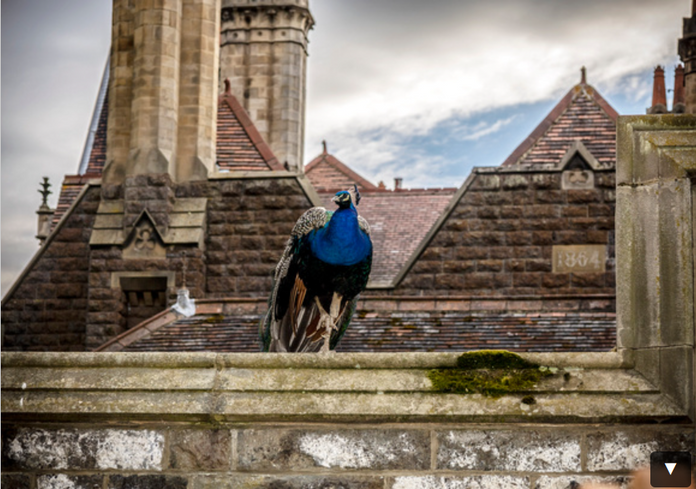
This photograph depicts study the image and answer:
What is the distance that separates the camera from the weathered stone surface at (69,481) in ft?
19.8

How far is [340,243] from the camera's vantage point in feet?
27.8

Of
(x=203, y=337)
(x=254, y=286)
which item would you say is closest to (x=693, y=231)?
(x=203, y=337)

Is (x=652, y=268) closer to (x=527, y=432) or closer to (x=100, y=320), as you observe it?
(x=527, y=432)

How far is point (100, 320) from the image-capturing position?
2141 cm

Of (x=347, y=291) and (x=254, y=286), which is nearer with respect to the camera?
(x=347, y=291)

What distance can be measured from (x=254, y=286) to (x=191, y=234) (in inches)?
53.9

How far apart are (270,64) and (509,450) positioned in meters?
26.3

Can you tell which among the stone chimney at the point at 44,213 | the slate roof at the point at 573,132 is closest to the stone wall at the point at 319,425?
the slate roof at the point at 573,132

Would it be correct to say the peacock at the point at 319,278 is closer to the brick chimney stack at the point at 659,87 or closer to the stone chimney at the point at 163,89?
the stone chimney at the point at 163,89

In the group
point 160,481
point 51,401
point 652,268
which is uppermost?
point 652,268

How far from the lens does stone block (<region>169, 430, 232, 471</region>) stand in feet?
19.6

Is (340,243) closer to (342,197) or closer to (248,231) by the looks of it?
(342,197)

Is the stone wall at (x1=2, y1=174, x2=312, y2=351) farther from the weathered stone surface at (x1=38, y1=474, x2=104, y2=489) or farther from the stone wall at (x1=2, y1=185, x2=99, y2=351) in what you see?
the weathered stone surface at (x1=38, y1=474, x2=104, y2=489)

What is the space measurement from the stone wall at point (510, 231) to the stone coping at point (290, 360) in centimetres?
1405
